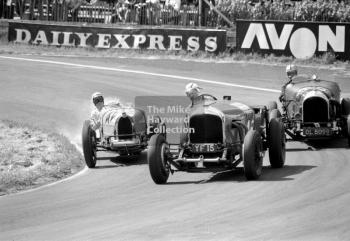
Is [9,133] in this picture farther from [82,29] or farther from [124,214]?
[82,29]

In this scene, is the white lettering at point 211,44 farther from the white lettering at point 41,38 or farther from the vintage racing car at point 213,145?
the vintage racing car at point 213,145

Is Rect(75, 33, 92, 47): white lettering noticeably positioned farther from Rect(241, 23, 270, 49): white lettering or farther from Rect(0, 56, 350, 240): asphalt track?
Rect(0, 56, 350, 240): asphalt track

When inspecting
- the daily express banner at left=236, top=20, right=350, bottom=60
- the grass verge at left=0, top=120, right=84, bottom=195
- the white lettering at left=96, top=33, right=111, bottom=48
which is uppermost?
the daily express banner at left=236, top=20, right=350, bottom=60

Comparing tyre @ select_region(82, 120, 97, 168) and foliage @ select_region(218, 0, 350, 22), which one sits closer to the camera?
tyre @ select_region(82, 120, 97, 168)

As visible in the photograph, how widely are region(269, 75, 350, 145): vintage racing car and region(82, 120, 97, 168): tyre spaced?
4037 millimetres

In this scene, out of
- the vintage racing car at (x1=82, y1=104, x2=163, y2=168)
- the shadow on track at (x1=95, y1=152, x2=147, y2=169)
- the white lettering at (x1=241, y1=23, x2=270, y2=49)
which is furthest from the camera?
the white lettering at (x1=241, y1=23, x2=270, y2=49)

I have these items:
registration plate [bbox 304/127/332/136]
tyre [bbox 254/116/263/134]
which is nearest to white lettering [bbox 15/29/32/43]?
registration plate [bbox 304/127/332/136]

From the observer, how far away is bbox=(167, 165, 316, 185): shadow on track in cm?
1364

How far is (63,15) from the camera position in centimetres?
3212

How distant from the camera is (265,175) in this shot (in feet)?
45.7

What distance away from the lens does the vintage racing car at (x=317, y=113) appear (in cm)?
1684

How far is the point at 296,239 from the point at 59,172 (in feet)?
20.8

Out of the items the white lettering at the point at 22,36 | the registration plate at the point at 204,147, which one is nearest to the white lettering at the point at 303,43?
the white lettering at the point at 22,36

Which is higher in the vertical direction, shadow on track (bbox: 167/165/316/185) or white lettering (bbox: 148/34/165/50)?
white lettering (bbox: 148/34/165/50)
